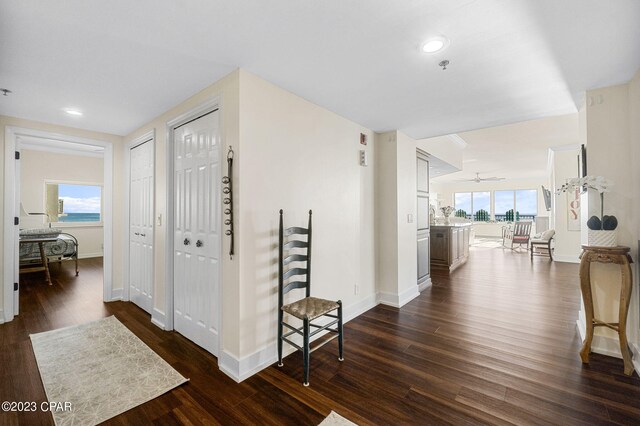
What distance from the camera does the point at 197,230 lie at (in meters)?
2.61

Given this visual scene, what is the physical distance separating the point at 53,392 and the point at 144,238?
5.94 feet

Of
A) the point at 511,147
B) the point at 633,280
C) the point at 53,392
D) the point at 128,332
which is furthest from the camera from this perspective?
the point at 511,147

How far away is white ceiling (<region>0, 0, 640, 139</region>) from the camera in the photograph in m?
1.52

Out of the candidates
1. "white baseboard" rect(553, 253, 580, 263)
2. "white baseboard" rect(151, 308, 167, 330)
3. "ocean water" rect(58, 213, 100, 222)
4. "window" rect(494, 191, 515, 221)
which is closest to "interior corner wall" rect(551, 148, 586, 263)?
"white baseboard" rect(553, 253, 580, 263)

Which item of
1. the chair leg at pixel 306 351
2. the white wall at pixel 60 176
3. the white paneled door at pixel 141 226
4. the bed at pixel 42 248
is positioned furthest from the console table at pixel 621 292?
the white wall at pixel 60 176

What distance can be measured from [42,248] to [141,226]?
293cm

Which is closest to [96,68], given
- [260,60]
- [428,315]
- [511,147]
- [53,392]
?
[260,60]

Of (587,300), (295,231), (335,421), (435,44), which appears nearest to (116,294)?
(295,231)

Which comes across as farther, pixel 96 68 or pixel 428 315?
pixel 428 315

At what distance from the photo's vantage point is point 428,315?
340cm

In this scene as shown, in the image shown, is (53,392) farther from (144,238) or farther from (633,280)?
(633,280)

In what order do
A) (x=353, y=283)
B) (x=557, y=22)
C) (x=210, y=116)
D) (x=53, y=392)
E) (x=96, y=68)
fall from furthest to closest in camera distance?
(x=353, y=283), (x=210, y=116), (x=96, y=68), (x=53, y=392), (x=557, y=22)

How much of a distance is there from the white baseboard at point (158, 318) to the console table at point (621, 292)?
403cm

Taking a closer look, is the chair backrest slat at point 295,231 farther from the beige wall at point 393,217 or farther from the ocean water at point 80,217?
the ocean water at point 80,217
